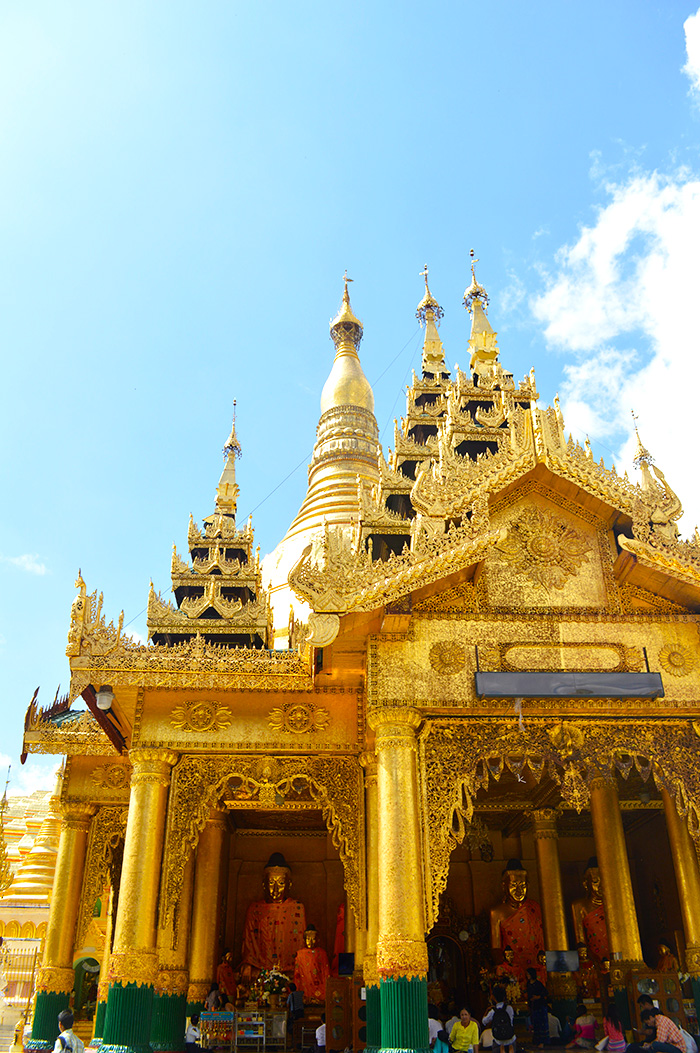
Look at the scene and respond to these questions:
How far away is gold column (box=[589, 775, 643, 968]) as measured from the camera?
12305 mm

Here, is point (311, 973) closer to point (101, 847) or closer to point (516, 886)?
point (516, 886)

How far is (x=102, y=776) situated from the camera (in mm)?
14844

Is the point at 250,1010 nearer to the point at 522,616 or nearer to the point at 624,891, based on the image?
Answer: the point at 624,891

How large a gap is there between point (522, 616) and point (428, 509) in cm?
176

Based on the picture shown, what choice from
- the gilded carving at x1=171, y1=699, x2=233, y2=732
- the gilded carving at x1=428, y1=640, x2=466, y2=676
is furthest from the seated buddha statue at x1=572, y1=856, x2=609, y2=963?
the gilded carving at x1=171, y1=699, x2=233, y2=732

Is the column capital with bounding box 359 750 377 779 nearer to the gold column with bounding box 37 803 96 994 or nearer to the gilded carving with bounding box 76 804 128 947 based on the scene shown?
the gilded carving with bounding box 76 804 128 947

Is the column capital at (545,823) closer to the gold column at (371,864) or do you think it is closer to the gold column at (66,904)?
the gold column at (371,864)

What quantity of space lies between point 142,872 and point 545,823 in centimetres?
732

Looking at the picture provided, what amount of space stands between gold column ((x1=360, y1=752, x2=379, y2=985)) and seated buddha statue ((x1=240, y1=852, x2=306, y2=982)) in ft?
16.7

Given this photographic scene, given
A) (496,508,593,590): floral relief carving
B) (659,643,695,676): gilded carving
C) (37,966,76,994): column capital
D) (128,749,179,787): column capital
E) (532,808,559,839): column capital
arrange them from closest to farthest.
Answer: (659,643,695,676): gilded carving
(496,508,593,590): floral relief carving
(128,749,179,787): column capital
(37,966,76,994): column capital
(532,808,559,839): column capital

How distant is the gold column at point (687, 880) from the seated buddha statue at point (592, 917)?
399 centimetres

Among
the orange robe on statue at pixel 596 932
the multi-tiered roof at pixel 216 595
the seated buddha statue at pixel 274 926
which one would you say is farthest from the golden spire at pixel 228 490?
the orange robe on statue at pixel 596 932

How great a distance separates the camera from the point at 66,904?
47.3ft

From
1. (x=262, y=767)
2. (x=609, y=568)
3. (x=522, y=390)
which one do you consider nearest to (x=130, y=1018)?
(x=262, y=767)
